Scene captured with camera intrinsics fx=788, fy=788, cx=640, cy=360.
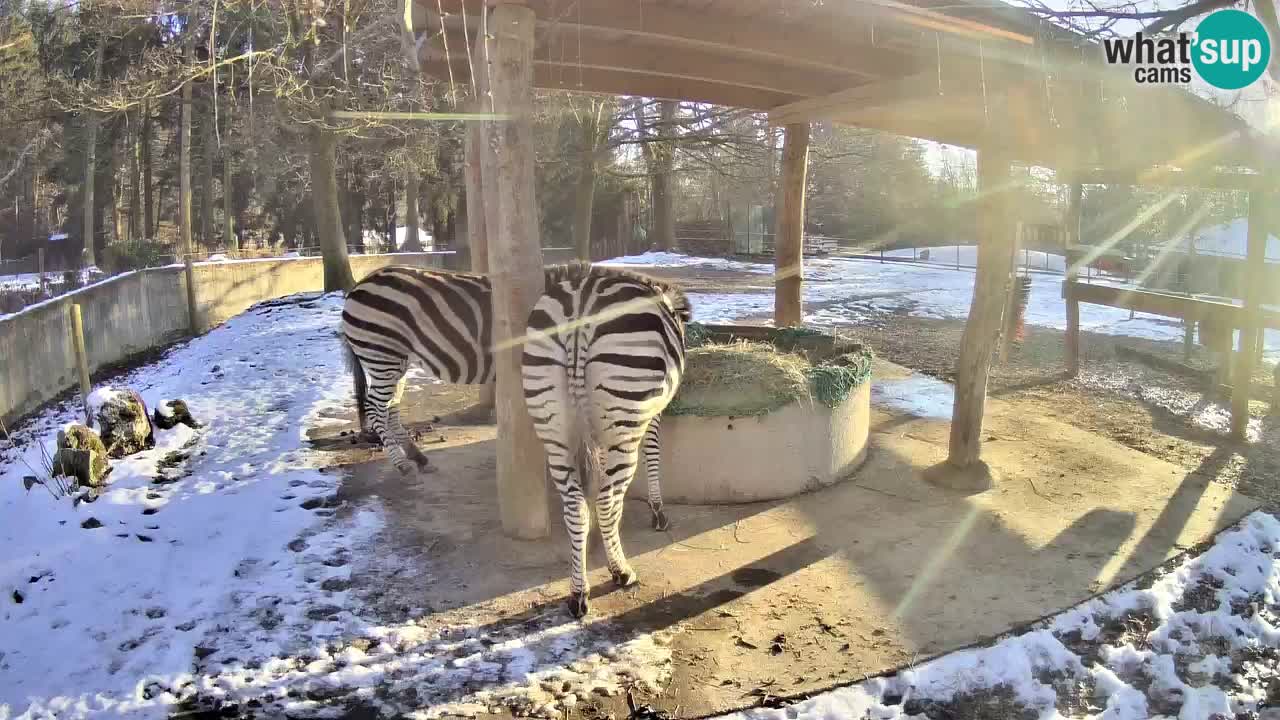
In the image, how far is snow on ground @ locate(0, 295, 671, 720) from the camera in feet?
12.0

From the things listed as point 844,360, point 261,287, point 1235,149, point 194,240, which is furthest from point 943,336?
point 194,240

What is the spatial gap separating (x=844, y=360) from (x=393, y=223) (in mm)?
29019

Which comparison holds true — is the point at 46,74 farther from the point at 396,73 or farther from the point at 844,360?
the point at 844,360

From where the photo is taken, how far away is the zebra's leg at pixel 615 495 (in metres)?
4.62

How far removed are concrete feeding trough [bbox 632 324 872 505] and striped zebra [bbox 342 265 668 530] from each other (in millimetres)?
1741

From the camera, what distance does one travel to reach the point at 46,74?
23.1 m

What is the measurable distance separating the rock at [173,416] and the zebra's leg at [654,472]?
510 centimetres

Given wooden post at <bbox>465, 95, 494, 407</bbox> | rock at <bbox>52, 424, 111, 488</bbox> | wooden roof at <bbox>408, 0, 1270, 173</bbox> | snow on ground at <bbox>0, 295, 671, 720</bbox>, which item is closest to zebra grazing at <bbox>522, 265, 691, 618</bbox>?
snow on ground at <bbox>0, 295, 671, 720</bbox>

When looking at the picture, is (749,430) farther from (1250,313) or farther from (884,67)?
(1250,313)

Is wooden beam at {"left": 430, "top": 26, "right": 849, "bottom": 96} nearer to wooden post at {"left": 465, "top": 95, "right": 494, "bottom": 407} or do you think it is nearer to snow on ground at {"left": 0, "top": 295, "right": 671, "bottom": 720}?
wooden post at {"left": 465, "top": 95, "right": 494, "bottom": 407}

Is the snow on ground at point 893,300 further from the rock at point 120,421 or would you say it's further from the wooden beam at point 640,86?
the rock at point 120,421

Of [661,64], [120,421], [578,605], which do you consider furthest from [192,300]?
[578,605]

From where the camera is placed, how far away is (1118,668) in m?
3.84

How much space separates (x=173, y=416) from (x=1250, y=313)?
11.0 meters
